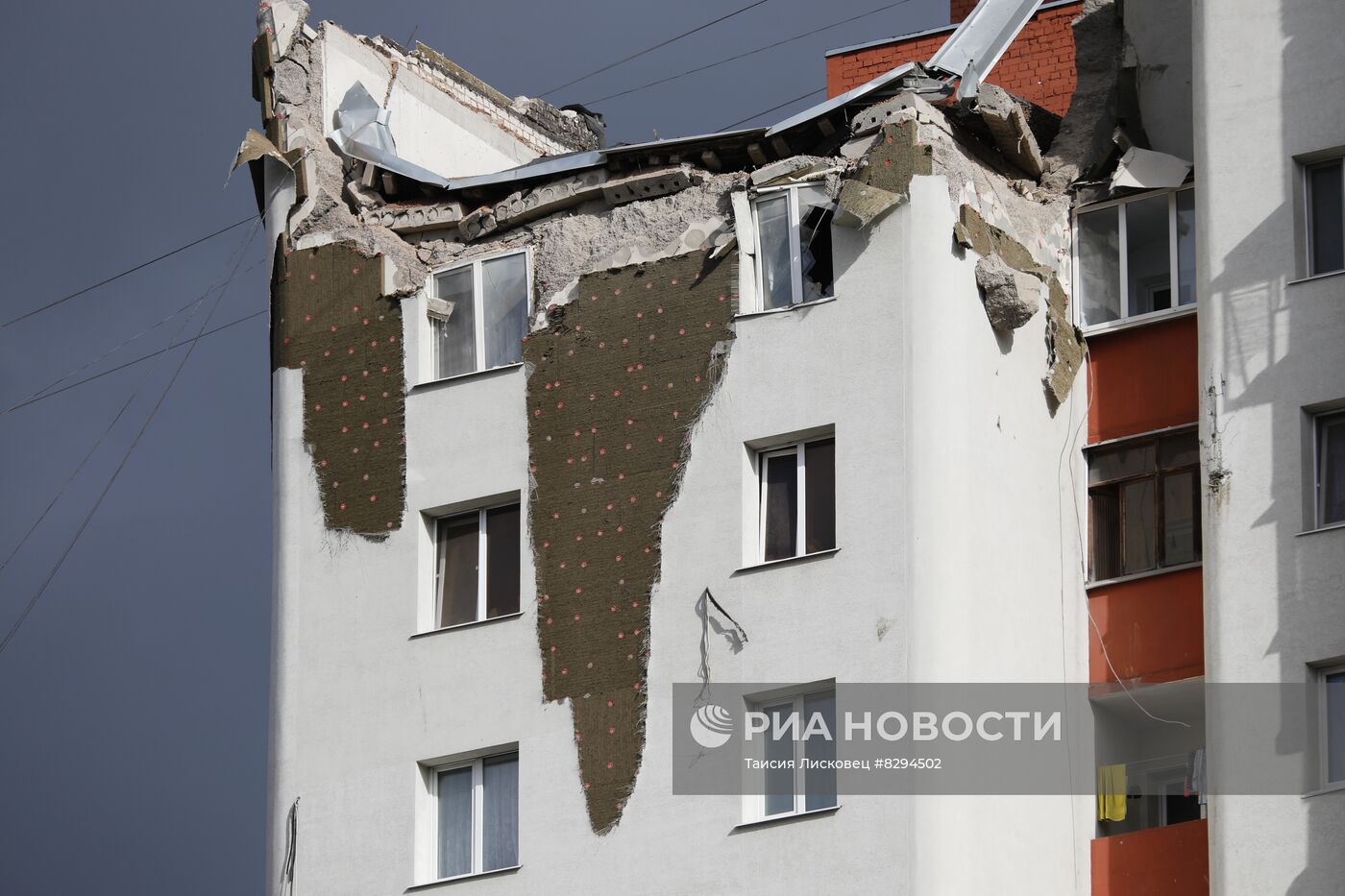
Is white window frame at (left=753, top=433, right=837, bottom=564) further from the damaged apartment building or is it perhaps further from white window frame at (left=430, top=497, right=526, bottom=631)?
white window frame at (left=430, top=497, right=526, bottom=631)

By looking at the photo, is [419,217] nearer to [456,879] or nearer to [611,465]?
[611,465]

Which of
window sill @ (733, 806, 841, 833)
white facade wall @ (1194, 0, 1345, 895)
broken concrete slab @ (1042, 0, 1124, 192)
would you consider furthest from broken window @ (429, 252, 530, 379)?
white facade wall @ (1194, 0, 1345, 895)

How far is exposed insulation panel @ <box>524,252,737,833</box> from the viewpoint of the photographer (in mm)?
26453

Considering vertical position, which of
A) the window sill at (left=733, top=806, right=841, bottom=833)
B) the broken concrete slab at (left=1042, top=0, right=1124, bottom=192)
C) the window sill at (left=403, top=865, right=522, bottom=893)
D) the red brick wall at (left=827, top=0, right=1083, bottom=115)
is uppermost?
the red brick wall at (left=827, top=0, right=1083, bottom=115)

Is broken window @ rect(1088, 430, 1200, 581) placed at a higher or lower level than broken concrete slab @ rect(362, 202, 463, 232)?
lower

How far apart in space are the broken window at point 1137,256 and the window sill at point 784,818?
23.4ft

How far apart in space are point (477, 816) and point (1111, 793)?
6.77 metres

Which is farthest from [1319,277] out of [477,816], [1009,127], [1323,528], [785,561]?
[477,816]

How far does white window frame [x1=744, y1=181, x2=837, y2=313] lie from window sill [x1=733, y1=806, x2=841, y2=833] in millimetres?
5521

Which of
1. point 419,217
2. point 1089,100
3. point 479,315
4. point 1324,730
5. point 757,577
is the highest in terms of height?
point 1089,100

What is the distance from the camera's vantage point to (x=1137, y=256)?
29.0 m

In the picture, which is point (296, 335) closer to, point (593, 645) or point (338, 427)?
point (338, 427)

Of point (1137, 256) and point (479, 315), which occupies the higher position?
point (1137, 256)

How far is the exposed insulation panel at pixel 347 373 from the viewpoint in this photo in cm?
2880
